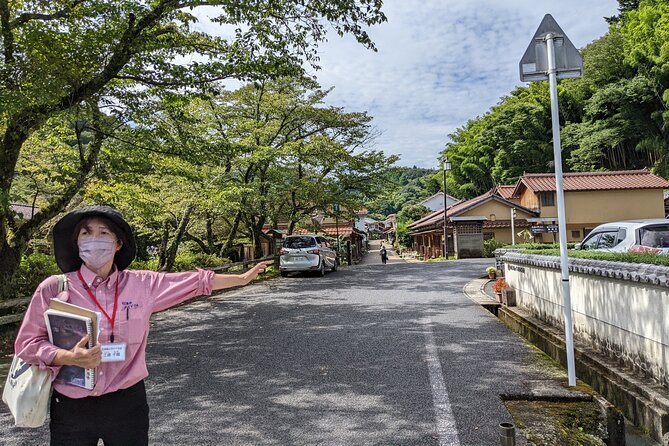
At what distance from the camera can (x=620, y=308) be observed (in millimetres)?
4500

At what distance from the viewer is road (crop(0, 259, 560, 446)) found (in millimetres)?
3609

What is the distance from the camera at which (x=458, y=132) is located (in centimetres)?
6556

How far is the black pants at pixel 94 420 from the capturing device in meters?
2.00

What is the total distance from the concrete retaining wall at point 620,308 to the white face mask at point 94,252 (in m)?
3.90

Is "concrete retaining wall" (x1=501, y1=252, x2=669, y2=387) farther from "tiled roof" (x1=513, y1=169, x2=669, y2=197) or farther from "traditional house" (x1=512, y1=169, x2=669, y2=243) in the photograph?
"tiled roof" (x1=513, y1=169, x2=669, y2=197)

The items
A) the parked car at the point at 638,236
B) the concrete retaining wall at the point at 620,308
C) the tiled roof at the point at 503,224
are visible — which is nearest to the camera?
the concrete retaining wall at the point at 620,308

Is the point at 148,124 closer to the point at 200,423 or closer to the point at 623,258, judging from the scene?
the point at 200,423

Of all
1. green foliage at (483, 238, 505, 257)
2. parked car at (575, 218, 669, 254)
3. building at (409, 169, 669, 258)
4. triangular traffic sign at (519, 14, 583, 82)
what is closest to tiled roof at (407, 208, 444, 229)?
building at (409, 169, 669, 258)

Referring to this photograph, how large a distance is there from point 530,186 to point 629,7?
2415 cm

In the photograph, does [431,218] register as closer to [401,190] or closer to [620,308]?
[401,190]

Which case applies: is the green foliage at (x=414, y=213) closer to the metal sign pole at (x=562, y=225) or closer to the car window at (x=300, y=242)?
the car window at (x=300, y=242)

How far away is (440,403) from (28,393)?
331 centimetres

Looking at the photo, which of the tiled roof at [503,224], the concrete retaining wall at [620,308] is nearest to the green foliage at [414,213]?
the tiled roof at [503,224]

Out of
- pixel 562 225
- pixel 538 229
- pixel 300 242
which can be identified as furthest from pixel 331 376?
pixel 538 229
